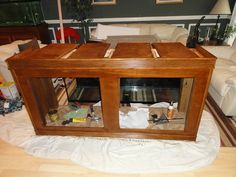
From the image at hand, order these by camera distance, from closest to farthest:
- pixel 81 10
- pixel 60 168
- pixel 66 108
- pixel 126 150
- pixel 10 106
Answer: pixel 60 168 → pixel 126 150 → pixel 66 108 → pixel 10 106 → pixel 81 10

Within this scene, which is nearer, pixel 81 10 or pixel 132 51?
pixel 132 51

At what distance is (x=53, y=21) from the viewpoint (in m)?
3.77

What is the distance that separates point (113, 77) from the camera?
120 cm

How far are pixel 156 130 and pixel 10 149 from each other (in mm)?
1367

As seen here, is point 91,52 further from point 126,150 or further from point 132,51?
point 126,150

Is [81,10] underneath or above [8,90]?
above

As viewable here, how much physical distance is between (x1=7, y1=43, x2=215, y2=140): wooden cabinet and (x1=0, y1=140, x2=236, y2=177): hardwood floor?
0.27m

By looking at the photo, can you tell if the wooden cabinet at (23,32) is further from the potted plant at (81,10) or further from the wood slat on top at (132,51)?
the wood slat on top at (132,51)

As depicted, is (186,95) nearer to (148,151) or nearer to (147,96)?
(147,96)

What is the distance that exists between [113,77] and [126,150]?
0.68 metres

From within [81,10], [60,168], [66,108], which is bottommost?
[60,168]

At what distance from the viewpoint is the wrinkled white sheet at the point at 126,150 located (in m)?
1.29

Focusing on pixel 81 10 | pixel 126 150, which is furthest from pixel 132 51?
pixel 81 10

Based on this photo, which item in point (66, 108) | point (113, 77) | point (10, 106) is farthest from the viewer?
point (10, 106)
